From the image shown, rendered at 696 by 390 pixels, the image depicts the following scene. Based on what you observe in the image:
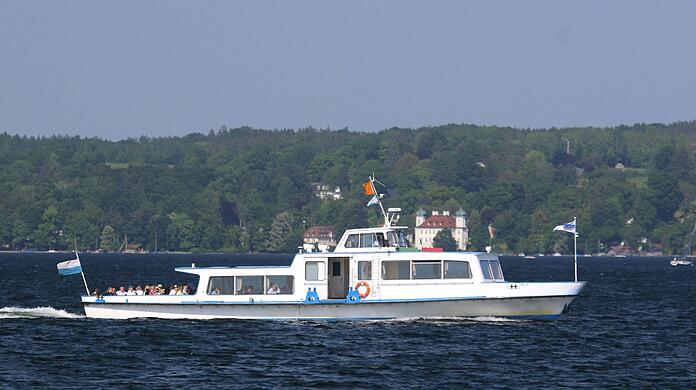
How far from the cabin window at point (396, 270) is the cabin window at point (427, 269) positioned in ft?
1.06

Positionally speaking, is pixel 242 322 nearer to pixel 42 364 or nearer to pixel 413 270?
pixel 413 270

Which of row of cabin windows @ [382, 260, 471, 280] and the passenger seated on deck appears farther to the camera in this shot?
the passenger seated on deck

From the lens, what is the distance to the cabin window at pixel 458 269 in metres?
60.2

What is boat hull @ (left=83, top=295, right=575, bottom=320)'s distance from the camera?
6034cm

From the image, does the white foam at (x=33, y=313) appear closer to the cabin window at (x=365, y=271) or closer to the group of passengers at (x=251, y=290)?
the group of passengers at (x=251, y=290)

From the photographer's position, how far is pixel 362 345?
54719 mm

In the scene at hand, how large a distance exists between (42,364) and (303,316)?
13770mm

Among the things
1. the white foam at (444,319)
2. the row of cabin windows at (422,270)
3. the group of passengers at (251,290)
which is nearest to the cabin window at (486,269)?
the row of cabin windows at (422,270)

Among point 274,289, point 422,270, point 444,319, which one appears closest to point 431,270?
point 422,270

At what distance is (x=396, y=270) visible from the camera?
60.5 m

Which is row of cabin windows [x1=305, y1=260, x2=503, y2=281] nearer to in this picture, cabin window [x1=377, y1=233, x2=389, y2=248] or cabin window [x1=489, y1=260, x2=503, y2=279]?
cabin window [x1=489, y1=260, x2=503, y2=279]

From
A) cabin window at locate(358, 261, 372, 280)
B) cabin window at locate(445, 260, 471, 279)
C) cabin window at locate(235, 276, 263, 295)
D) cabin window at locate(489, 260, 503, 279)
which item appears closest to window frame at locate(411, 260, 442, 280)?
cabin window at locate(445, 260, 471, 279)

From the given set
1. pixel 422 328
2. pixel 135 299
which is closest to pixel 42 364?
pixel 135 299

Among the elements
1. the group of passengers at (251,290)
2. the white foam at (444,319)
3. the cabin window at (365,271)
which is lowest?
the white foam at (444,319)
